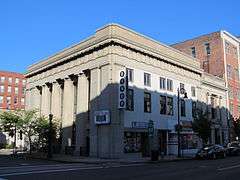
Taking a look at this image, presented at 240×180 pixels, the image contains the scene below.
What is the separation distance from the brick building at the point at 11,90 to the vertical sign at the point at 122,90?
79430mm

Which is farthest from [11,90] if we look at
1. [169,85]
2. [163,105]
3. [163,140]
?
[163,140]

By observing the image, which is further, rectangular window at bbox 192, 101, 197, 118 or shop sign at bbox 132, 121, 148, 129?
rectangular window at bbox 192, 101, 197, 118

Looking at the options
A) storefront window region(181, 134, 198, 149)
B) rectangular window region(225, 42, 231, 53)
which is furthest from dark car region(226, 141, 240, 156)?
rectangular window region(225, 42, 231, 53)

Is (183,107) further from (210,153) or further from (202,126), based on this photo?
(210,153)

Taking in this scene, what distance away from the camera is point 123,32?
37.4m

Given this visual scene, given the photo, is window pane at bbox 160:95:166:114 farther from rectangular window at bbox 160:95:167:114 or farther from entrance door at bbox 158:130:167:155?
entrance door at bbox 158:130:167:155

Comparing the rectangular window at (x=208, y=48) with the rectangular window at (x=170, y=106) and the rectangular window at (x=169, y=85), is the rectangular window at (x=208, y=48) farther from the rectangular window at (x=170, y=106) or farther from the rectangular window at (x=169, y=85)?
the rectangular window at (x=170, y=106)

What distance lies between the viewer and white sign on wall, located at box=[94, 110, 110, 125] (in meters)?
35.1

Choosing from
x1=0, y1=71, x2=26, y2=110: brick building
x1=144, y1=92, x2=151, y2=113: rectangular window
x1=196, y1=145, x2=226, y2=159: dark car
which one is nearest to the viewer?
x1=196, y1=145, x2=226, y2=159: dark car

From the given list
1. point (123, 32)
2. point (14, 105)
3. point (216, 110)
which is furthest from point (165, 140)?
point (14, 105)

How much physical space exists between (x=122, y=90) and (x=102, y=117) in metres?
3.40

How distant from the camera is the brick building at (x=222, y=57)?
61875mm

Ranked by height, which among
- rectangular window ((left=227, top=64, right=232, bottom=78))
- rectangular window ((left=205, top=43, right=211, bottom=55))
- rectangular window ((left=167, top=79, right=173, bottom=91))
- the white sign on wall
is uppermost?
rectangular window ((left=205, top=43, right=211, bottom=55))

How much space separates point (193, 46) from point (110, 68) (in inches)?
1374
